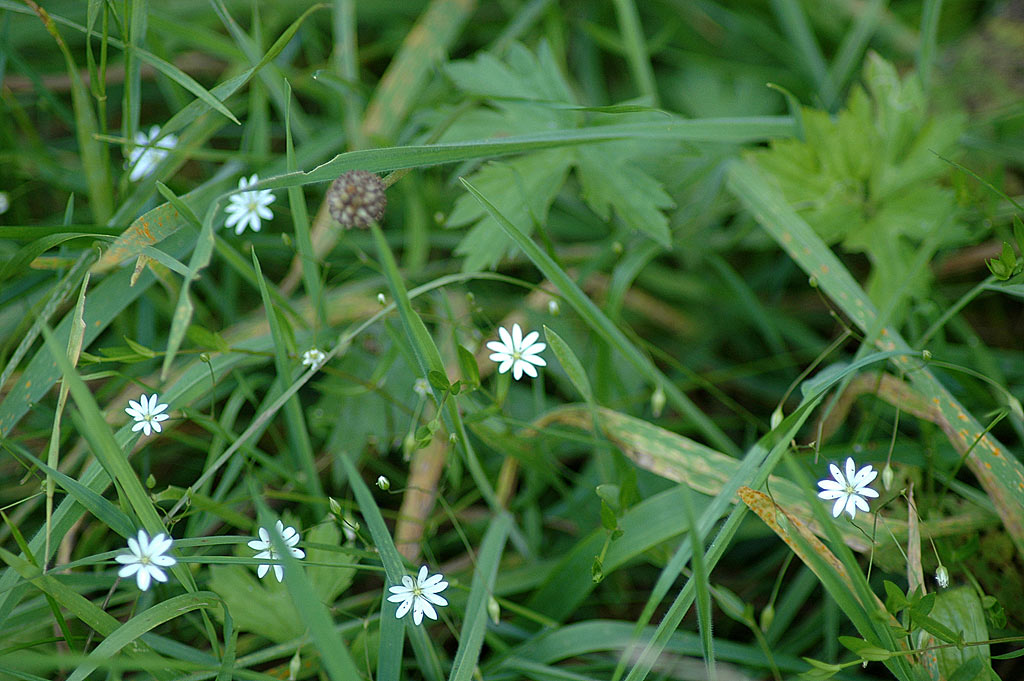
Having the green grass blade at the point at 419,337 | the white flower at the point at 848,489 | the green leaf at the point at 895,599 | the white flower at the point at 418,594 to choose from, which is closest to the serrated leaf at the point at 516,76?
the green grass blade at the point at 419,337

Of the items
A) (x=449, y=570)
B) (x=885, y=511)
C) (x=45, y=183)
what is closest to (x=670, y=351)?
(x=885, y=511)

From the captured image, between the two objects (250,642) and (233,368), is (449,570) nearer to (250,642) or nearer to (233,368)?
(250,642)

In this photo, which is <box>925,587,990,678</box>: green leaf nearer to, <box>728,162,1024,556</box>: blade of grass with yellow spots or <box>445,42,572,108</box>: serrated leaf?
<box>728,162,1024,556</box>: blade of grass with yellow spots

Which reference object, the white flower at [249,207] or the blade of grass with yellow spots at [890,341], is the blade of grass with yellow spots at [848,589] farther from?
the white flower at [249,207]

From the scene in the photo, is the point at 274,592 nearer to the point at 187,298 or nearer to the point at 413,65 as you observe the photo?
the point at 187,298

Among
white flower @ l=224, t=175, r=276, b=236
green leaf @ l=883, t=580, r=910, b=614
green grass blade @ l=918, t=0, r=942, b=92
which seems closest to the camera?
green leaf @ l=883, t=580, r=910, b=614

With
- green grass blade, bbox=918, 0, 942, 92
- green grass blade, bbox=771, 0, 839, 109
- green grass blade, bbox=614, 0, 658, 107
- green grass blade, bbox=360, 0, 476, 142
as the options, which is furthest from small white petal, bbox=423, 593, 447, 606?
green grass blade, bbox=771, 0, 839, 109
